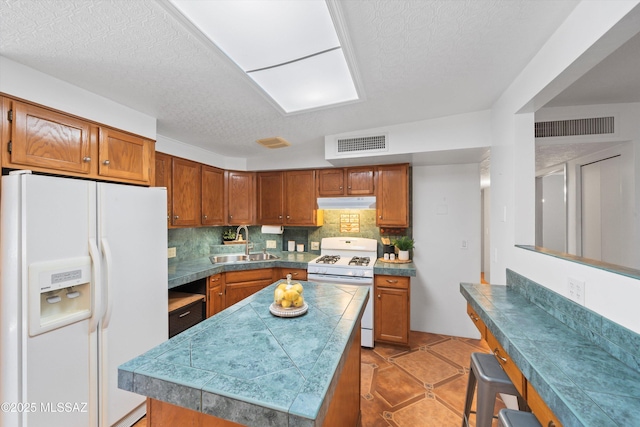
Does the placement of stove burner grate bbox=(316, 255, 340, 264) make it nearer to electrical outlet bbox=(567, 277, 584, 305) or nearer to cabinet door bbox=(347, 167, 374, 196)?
cabinet door bbox=(347, 167, 374, 196)

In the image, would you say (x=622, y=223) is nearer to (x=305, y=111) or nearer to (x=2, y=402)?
(x=305, y=111)

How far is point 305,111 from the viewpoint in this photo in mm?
2289

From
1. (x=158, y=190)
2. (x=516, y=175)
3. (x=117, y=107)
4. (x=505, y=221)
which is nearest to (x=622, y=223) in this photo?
(x=505, y=221)

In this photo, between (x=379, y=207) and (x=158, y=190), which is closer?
(x=158, y=190)

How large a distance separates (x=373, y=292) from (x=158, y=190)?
7.88 feet

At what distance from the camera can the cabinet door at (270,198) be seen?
3.71 meters

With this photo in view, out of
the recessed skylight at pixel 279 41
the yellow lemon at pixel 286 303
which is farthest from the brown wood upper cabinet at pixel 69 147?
the yellow lemon at pixel 286 303

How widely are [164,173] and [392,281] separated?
2770 mm

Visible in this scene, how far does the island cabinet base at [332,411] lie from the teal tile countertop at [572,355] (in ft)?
2.35

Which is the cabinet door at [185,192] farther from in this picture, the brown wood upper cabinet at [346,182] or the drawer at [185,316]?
the brown wood upper cabinet at [346,182]

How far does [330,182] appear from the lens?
3.46 meters

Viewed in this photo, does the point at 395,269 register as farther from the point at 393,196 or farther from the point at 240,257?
the point at 240,257

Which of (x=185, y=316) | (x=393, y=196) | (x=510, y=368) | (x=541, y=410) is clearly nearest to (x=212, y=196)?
(x=185, y=316)

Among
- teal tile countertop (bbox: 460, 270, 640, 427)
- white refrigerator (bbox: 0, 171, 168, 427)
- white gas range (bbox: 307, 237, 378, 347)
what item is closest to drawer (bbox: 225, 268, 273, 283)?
white gas range (bbox: 307, 237, 378, 347)
